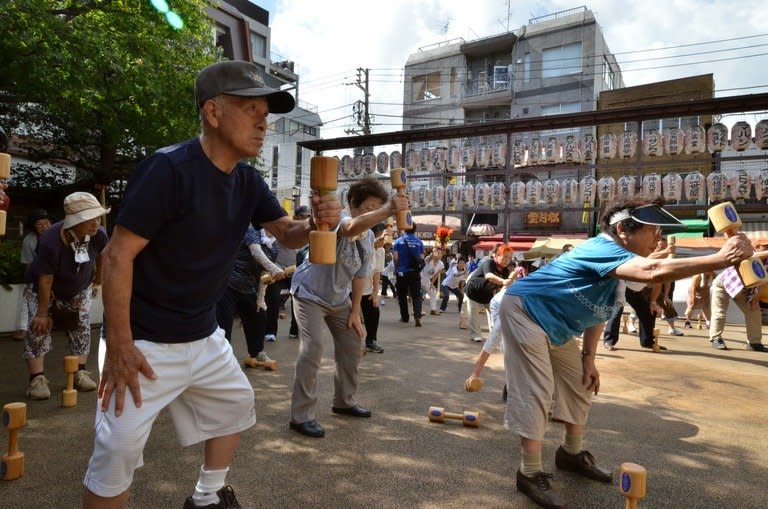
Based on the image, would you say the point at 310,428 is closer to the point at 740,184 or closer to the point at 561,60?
the point at 740,184

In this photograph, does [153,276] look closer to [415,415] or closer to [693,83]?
[415,415]

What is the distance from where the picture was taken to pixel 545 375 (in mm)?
2967

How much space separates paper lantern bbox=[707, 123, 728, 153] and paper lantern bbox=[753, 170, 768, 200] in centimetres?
123

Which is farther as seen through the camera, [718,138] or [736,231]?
[718,138]

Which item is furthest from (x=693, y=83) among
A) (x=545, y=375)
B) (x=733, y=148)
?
(x=545, y=375)

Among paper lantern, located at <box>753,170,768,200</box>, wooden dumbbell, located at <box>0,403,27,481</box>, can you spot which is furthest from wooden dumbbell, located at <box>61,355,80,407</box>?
paper lantern, located at <box>753,170,768,200</box>

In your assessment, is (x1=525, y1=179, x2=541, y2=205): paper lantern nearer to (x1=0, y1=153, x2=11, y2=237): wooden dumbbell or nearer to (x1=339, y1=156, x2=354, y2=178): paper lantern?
(x1=339, y1=156, x2=354, y2=178): paper lantern

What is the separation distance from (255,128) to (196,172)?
298mm

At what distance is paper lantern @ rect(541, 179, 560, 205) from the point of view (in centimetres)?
1673

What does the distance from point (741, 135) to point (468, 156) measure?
7.81 metres

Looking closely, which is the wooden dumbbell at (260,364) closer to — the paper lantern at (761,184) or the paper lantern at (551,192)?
the paper lantern at (551,192)

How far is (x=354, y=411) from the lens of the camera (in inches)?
169

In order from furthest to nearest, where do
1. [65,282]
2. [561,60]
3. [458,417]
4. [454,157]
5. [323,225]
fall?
[561,60]
[454,157]
[65,282]
[458,417]
[323,225]

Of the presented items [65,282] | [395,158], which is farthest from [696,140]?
[65,282]
